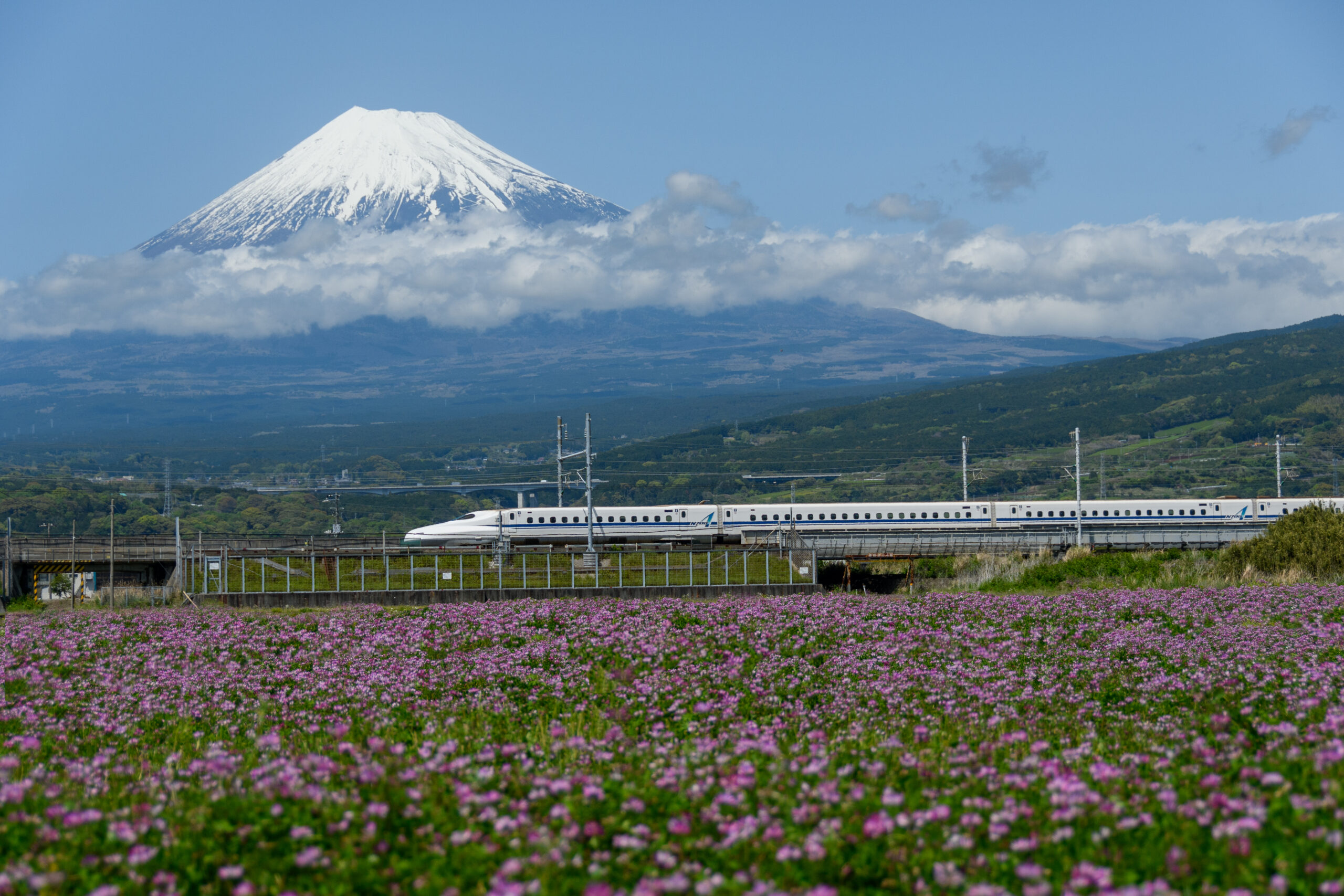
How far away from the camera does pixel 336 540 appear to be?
73438 mm

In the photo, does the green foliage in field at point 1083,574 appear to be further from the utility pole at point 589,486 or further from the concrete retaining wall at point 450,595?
the utility pole at point 589,486

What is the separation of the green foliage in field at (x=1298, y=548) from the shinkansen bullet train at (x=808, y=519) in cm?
3434

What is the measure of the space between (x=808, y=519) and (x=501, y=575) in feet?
141

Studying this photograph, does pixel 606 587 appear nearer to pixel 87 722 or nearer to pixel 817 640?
pixel 817 640

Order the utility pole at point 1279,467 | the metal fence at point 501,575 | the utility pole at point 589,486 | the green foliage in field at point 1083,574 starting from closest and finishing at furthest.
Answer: the green foliage in field at point 1083,574
the metal fence at point 501,575
the utility pole at point 589,486
the utility pole at point 1279,467

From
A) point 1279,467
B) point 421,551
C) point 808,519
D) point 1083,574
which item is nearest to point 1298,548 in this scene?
point 1083,574

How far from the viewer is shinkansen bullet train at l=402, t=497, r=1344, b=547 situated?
72625 millimetres

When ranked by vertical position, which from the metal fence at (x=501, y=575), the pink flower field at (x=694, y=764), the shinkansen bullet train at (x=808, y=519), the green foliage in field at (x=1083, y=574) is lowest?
the shinkansen bullet train at (x=808, y=519)

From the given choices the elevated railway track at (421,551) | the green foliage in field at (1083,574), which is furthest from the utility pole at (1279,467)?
the green foliage in field at (1083,574)

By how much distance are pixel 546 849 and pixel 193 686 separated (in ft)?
35.8

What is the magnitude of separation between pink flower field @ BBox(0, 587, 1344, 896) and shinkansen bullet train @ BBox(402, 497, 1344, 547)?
5140cm

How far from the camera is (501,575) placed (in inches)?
1435

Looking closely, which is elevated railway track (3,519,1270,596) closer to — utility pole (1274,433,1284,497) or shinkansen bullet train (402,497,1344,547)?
shinkansen bullet train (402,497,1344,547)

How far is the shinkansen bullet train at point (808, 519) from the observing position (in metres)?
72.6
